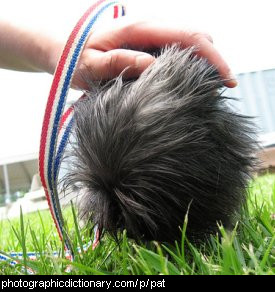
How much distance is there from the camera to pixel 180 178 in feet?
2.91

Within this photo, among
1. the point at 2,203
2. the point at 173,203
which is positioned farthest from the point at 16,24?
the point at 2,203

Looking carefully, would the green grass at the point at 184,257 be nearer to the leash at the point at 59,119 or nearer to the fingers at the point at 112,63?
the leash at the point at 59,119

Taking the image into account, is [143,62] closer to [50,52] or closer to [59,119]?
[59,119]

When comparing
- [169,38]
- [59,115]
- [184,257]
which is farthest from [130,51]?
[184,257]

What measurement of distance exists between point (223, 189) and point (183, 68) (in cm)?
28

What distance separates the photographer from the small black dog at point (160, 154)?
876mm

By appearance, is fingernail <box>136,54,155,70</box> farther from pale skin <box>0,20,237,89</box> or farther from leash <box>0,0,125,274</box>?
leash <box>0,0,125,274</box>

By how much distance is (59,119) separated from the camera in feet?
3.25

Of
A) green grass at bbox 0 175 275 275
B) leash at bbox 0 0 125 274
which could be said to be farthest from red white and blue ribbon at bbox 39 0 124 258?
green grass at bbox 0 175 275 275

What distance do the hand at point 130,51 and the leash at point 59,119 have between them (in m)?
0.05

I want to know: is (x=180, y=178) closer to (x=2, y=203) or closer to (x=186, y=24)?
(x=186, y=24)

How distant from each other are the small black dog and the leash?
0.18ft

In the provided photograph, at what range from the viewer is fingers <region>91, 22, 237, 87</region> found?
1048 mm
